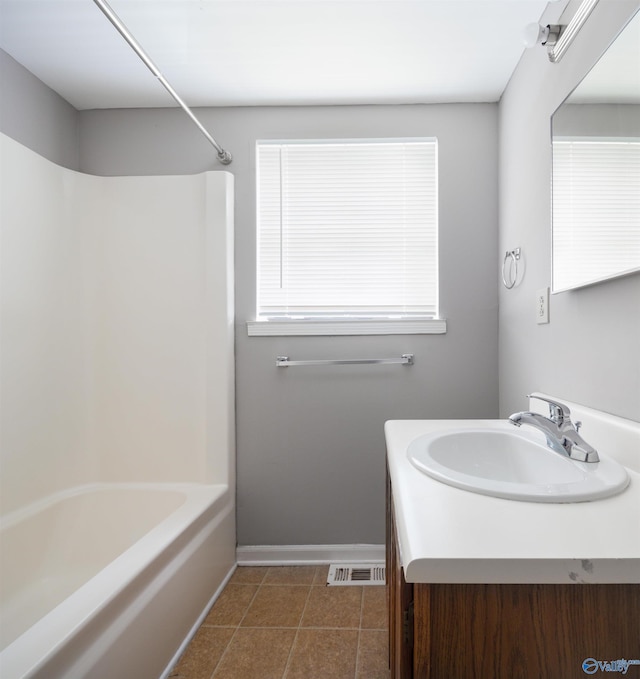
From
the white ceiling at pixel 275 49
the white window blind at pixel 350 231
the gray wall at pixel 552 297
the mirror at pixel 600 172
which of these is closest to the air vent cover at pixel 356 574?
the gray wall at pixel 552 297

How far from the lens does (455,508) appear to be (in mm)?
759

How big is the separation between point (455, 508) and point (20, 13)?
210 cm

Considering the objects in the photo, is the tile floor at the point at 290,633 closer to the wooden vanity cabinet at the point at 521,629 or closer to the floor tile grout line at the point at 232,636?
the floor tile grout line at the point at 232,636

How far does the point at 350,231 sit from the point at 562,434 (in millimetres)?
1476

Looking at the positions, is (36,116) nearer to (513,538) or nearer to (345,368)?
(345,368)

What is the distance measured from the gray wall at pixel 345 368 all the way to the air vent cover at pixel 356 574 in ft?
0.37

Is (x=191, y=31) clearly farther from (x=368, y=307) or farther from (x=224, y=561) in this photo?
(x=224, y=561)

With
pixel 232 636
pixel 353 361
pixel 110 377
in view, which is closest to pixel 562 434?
pixel 353 361

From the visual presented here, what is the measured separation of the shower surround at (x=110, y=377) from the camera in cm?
179

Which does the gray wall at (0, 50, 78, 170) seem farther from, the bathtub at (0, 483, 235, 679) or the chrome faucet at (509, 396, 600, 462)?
the chrome faucet at (509, 396, 600, 462)

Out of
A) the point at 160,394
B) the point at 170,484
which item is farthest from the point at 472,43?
the point at 170,484

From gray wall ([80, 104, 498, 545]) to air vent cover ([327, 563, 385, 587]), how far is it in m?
0.11

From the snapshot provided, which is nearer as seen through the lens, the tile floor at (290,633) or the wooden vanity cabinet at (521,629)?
the wooden vanity cabinet at (521,629)

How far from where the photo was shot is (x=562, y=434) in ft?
3.50
